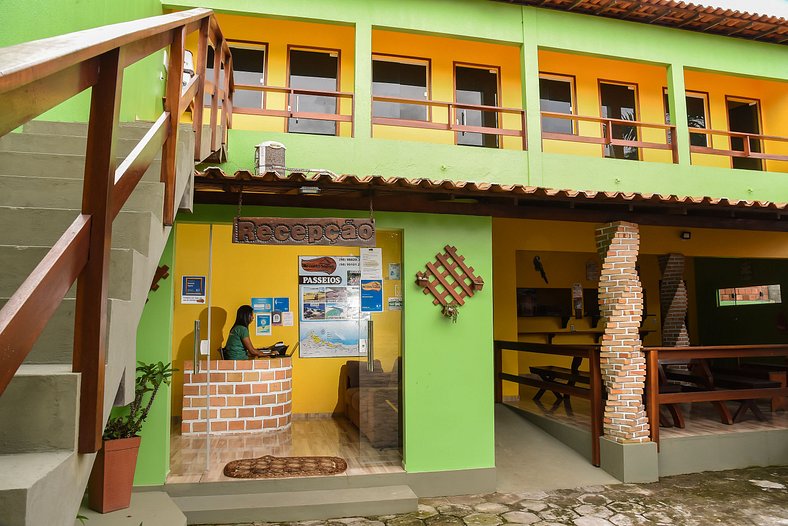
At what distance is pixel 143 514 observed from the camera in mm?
4531

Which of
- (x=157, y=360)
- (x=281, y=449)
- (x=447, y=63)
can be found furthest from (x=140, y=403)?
(x=447, y=63)

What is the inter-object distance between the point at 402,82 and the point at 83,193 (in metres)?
8.22

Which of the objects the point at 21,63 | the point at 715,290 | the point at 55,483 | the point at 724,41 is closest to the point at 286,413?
the point at 55,483

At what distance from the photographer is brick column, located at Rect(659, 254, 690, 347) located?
9.62 m

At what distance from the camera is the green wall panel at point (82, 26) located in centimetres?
420

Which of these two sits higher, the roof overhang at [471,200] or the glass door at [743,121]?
the glass door at [743,121]

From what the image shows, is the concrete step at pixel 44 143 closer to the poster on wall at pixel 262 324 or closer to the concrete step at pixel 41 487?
the concrete step at pixel 41 487

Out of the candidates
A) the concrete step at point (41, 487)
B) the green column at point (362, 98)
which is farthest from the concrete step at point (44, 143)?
the green column at point (362, 98)

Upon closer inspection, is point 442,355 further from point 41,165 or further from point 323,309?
point 41,165

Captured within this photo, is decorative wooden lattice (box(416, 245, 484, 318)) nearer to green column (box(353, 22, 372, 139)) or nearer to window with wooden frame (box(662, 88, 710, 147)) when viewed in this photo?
green column (box(353, 22, 372, 139))

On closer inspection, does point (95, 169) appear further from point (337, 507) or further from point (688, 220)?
point (688, 220)

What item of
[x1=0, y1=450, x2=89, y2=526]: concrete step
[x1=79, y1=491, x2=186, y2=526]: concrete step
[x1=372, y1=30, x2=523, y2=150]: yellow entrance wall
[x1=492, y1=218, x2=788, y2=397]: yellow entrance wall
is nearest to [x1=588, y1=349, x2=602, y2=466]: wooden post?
[x1=492, y1=218, x2=788, y2=397]: yellow entrance wall

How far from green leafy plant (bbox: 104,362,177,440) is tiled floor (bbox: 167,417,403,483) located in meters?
0.76

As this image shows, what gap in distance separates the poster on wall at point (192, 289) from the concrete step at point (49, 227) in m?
6.10
